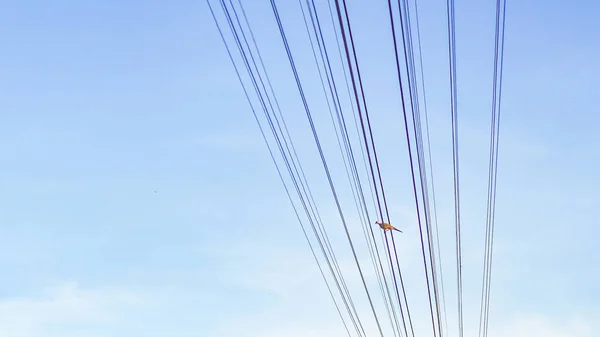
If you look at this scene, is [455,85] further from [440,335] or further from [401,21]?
[440,335]

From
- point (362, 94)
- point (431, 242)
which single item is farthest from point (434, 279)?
point (362, 94)

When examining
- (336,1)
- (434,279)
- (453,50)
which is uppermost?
(453,50)

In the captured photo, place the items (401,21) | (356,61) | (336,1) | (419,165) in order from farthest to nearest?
(419,165), (401,21), (356,61), (336,1)

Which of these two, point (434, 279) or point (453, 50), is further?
point (434, 279)

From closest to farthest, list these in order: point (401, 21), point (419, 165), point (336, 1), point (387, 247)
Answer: point (336, 1), point (401, 21), point (419, 165), point (387, 247)

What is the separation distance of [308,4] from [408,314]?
7.47m

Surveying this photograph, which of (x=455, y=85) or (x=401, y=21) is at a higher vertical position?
(x=455, y=85)

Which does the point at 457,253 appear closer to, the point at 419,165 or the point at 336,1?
the point at 419,165

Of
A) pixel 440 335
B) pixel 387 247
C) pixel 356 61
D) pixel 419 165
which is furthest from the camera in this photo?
pixel 440 335

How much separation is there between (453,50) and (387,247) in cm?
391

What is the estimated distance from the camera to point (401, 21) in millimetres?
9422

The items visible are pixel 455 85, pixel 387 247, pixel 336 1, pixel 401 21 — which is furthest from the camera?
pixel 387 247

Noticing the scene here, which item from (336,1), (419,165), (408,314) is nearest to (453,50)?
(419,165)

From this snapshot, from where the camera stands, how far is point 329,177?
1322cm
